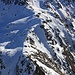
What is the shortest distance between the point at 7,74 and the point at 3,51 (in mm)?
14575

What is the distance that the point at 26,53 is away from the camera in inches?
4719

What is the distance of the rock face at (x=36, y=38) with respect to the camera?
11819 cm

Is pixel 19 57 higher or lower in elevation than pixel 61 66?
higher

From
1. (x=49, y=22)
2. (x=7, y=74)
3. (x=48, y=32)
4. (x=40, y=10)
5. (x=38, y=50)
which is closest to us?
(x=7, y=74)

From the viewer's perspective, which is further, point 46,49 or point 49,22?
point 49,22

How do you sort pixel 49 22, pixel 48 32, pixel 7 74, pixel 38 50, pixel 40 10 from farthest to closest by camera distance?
pixel 40 10, pixel 49 22, pixel 48 32, pixel 38 50, pixel 7 74

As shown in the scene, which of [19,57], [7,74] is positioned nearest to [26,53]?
[19,57]

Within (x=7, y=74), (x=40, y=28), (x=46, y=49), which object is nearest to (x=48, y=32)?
(x=40, y=28)

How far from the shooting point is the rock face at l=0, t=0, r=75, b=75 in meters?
118

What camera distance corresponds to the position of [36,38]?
456 ft

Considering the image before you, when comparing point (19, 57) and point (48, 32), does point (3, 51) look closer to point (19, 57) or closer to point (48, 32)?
point (19, 57)

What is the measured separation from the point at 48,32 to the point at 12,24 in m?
19.8

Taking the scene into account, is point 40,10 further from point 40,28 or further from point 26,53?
point 26,53

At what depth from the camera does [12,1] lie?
175 m
